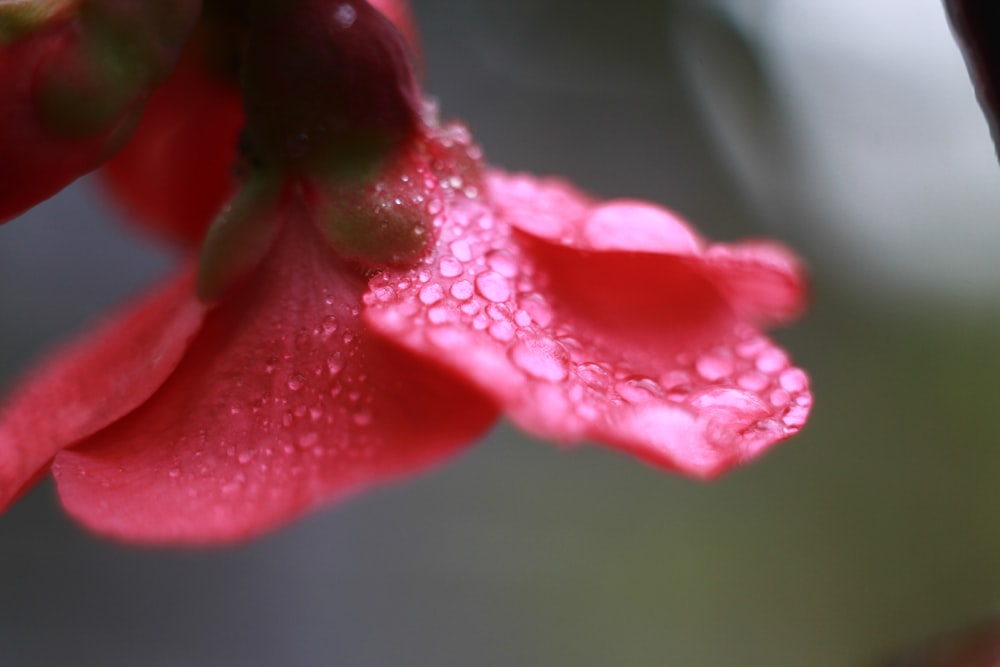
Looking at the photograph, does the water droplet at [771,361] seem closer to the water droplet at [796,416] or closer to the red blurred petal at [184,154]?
the water droplet at [796,416]

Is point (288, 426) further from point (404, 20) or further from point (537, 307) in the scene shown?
point (404, 20)

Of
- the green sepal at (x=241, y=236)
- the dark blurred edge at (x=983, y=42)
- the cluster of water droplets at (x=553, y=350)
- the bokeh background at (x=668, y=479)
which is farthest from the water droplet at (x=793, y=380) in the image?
the bokeh background at (x=668, y=479)

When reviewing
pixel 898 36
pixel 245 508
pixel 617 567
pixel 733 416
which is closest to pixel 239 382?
pixel 245 508

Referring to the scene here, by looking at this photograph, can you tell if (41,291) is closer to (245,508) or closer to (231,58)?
(231,58)

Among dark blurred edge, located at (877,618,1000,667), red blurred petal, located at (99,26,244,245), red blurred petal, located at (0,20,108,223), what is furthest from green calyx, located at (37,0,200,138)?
dark blurred edge, located at (877,618,1000,667)

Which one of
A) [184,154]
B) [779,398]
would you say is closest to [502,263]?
[779,398]

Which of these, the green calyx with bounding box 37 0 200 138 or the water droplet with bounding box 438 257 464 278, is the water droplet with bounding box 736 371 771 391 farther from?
the green calyx with bounding box 37 0 200 138

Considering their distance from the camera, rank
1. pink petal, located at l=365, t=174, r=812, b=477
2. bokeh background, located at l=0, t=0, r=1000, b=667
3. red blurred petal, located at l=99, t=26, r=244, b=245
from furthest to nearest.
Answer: bokeh background, located at l=0, t=0, r=1000, b=667 → red blurred petal, located at l=99, t=26, r=244, b=245 → pink petal, located at l=365, t=174, r=812, b=477
